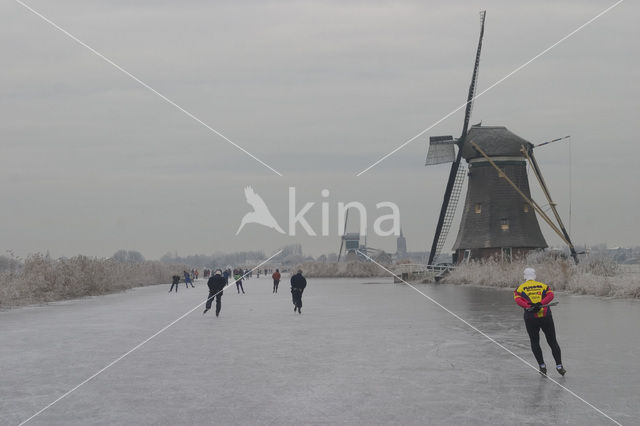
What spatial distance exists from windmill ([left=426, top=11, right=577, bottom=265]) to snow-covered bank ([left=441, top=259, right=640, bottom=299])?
11.5 ft

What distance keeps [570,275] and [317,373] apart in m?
26.8

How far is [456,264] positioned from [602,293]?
2394cm

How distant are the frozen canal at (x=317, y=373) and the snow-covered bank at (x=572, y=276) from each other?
9886mm

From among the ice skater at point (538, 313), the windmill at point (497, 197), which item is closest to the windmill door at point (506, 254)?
the windmill at point (497, 197)

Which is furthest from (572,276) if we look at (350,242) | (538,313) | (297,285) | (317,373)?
(350,242)

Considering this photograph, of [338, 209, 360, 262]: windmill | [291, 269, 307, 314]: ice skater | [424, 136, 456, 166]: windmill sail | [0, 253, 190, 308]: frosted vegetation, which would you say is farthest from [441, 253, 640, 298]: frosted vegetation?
[338, 209, 360, 262]: windmill

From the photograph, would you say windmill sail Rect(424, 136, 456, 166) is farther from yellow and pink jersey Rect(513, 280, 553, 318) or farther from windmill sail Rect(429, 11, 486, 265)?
yellow and pink jersey Rect(513, 280, 553, 318)

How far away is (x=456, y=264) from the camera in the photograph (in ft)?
177

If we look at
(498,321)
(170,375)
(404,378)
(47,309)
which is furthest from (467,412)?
(47,309)

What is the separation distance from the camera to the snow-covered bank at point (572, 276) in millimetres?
29531

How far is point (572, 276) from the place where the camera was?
3394 cm

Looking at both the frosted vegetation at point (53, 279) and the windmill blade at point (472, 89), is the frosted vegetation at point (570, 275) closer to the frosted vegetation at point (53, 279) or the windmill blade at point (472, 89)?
the windmill blade at point (472, 89)

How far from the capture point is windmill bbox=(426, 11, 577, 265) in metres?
49.8

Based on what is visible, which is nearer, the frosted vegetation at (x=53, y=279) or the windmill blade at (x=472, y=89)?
the frosted vegetation at (x=53, y=279)
